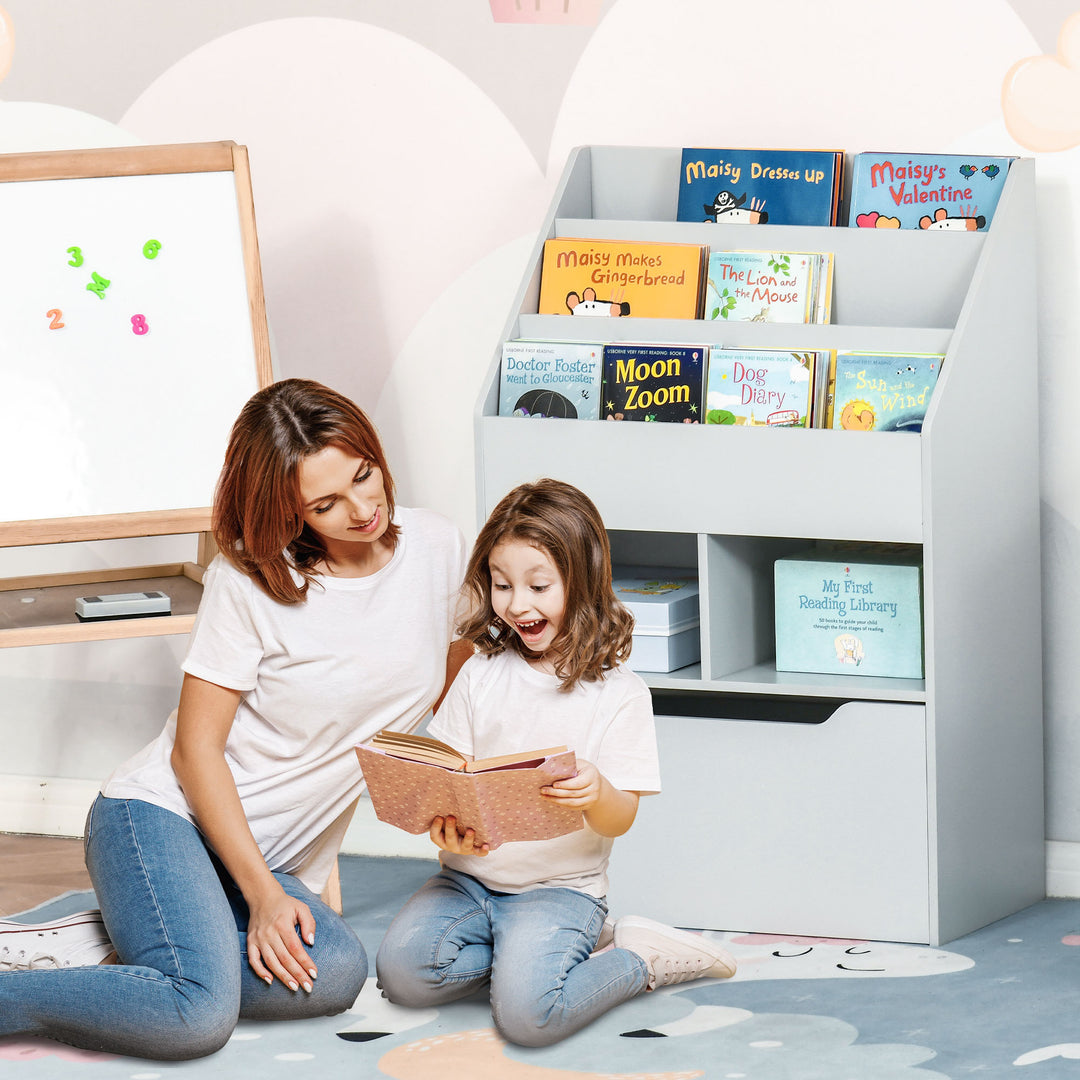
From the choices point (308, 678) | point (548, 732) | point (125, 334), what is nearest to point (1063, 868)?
point (548, 732)

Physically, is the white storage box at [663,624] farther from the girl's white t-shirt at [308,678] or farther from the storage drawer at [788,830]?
the girl's white t-shirt at [308,678]

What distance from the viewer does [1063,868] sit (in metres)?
2.47

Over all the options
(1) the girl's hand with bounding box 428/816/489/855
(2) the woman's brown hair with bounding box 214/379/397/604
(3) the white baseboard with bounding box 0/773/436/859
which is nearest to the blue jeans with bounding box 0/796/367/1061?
(1) the girl's hand with bounding box 428/816/489/855

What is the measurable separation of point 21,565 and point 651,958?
162 centimetres

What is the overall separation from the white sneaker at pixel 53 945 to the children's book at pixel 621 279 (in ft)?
3.72

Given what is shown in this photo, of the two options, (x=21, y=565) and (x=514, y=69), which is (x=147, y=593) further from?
(x=514, y=69)

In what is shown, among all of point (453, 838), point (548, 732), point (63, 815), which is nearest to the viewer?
point (453, 838)

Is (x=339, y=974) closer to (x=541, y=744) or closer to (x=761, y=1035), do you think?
(x=541, y=744)

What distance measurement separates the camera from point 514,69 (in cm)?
263

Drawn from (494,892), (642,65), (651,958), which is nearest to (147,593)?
(494,892)

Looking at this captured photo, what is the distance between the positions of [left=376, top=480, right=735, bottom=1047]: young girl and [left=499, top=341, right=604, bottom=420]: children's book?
0.39 meters

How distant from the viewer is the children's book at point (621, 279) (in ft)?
7.78

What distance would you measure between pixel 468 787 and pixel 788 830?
71 centimetres

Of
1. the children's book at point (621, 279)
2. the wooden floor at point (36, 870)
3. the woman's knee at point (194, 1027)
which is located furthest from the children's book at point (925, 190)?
the wooden floor at point (36, 870)
